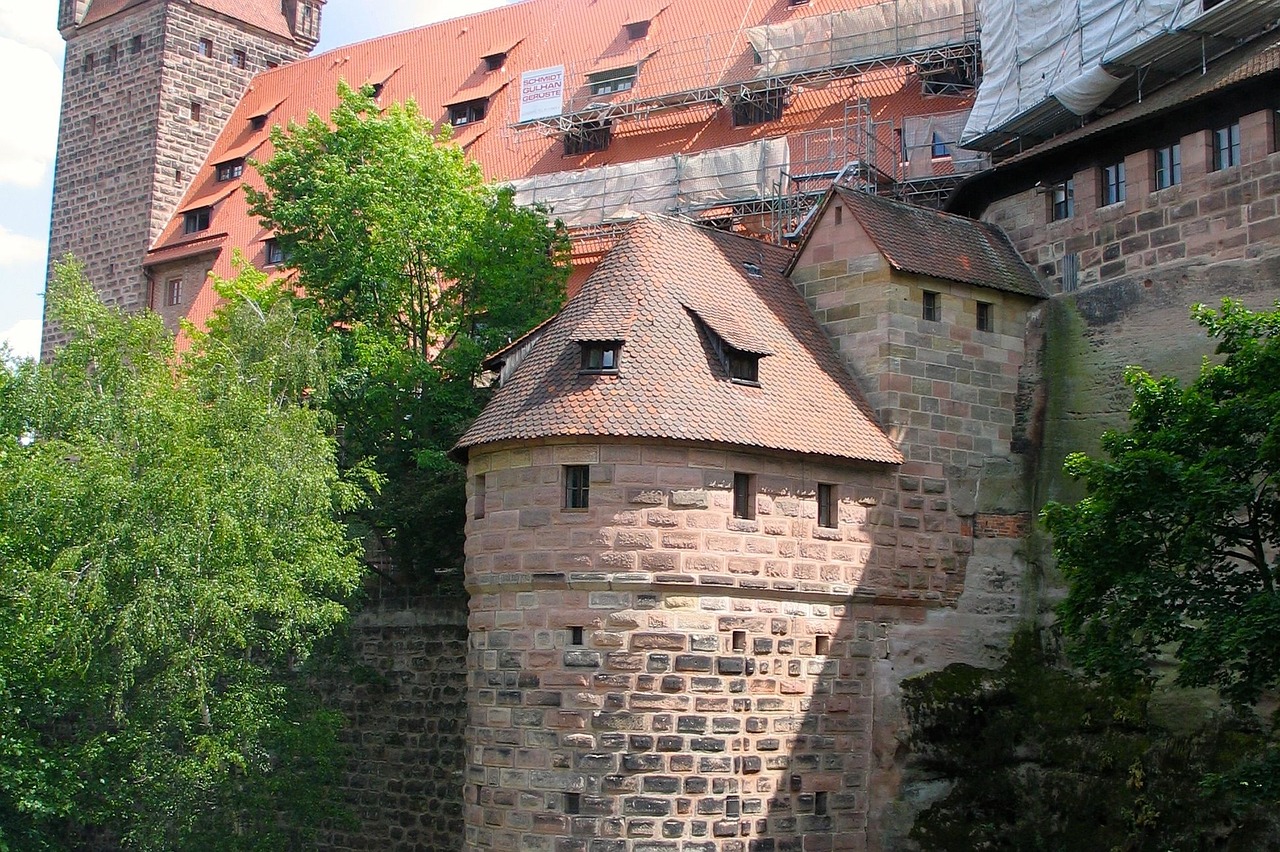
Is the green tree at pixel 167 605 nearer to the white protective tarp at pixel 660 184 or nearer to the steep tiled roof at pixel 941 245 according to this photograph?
the steep tiled roof at pixel 941 245

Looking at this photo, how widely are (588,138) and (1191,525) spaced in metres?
21.8

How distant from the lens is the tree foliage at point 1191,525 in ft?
54.3

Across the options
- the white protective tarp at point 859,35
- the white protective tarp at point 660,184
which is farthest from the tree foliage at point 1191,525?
the white protective tarp at point 859,35

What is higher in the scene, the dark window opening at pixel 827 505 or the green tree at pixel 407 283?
the green tree at pixel 407 283

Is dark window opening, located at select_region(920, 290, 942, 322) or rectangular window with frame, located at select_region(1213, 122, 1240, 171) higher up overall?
rectangular window with frame, located at select_region(1213, 122, 1240, 171)

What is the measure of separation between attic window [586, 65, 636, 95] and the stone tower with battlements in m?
13.8

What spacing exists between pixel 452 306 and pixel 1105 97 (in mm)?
11144

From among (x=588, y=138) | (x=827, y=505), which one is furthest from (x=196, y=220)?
(x=827, y=505)

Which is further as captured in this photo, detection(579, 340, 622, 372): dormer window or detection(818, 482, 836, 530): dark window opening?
detection(818, 482, 836, 530): dark window opening

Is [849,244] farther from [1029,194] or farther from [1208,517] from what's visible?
[1208,517]

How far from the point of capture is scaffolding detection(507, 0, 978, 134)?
31703 millimetres

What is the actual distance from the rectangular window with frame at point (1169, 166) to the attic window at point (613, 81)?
15551 millimetres

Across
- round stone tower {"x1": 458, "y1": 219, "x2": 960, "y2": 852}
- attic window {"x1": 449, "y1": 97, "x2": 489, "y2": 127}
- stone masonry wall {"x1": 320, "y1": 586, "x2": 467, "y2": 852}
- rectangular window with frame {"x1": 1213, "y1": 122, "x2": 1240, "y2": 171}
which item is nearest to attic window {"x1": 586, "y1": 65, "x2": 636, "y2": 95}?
attic window {"x1": 449, "y1": 97, "x2": 489, "y2": 127}

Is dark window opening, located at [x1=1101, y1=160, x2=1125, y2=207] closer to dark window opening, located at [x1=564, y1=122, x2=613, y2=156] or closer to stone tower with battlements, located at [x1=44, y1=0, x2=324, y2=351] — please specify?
dark window opening, located at [x1=564, y1=122, x2=613, y2=156]
